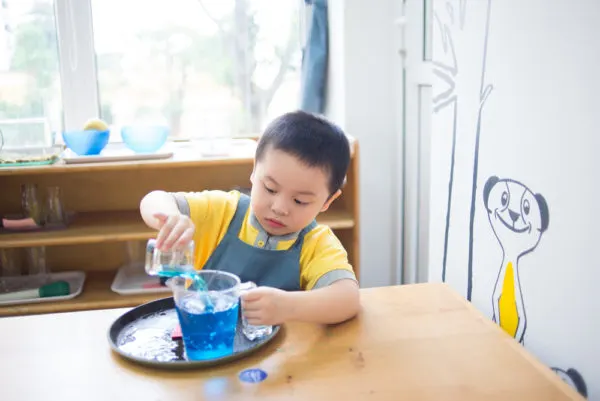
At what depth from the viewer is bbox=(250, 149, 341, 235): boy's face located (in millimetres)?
1098

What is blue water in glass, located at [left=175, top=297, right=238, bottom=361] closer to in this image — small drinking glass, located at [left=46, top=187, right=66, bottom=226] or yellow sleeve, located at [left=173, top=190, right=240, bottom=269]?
yellow sleeve, located at [left=173, top=190, right=240, bottom=269]

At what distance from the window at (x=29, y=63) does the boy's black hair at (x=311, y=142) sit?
5.86 ft

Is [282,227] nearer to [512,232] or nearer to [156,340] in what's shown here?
[156,340]

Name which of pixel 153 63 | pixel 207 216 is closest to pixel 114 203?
pixel 153 63

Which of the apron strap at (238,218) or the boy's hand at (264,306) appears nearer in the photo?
the boy's hand at (264,306)

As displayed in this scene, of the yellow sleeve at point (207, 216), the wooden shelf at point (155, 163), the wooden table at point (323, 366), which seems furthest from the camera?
the wooden shelf at point (155, 163)

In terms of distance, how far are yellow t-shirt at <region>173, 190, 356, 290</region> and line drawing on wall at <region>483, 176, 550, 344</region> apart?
35 cm

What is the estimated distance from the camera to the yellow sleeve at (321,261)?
43.8 inches

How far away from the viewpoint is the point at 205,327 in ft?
2.85

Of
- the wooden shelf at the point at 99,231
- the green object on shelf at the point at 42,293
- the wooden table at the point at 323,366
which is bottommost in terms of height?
the green object on shelf at the point at 42,293

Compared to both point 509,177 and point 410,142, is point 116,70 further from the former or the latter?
point 509,177

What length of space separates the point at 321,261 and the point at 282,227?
0.31ft

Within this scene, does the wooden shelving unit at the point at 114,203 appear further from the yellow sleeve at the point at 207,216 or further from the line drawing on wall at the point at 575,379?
the line drawing on wall at the point at 575,379

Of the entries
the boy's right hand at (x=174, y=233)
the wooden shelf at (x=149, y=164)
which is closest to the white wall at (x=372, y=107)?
the wooden shelf at (x=149, y=164)
